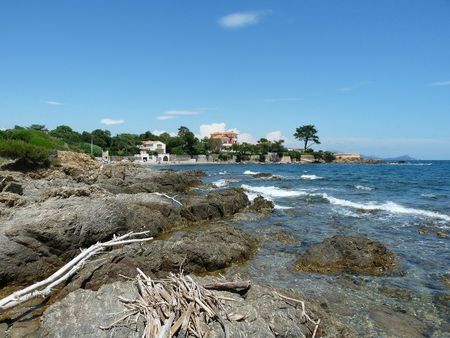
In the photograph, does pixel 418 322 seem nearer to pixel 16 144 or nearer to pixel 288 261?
pixel 288 261

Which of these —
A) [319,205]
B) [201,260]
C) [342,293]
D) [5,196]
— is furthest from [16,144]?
[342,293]

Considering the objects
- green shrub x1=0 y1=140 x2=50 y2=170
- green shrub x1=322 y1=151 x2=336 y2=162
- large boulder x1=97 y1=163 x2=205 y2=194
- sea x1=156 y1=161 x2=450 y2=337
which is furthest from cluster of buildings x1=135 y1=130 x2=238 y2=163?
sea x1=156 y1=161 x2=450 y2=337

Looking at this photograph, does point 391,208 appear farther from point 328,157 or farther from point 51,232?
point 328,157

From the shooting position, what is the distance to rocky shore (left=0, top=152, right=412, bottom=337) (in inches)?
256

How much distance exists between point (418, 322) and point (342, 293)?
2.03 metres

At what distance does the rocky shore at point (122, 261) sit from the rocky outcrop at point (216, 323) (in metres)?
0.02

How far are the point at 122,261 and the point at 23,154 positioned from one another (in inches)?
1176

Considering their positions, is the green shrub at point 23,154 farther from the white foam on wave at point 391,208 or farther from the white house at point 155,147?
the white house at point 155,147

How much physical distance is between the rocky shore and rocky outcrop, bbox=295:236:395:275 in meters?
0.04

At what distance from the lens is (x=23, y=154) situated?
34.1 m

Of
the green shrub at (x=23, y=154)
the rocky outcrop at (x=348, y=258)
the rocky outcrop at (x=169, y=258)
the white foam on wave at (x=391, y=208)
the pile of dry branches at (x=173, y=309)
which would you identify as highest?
the green shrub at (x=23, y=154)

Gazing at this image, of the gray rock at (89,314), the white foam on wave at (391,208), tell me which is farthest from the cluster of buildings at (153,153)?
the gray rock at (89,314)

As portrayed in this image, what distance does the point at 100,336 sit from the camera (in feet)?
19.4

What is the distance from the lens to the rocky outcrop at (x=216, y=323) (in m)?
6.04
